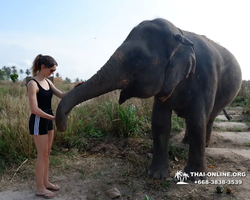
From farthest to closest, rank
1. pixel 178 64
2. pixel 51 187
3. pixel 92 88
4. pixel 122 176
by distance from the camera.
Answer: pixel 122 176, pixel 51 187, pixel 178 64, pixel 92 88

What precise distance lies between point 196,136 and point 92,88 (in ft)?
4.78

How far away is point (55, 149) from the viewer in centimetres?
378

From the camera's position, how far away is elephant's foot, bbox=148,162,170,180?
2.94 metres

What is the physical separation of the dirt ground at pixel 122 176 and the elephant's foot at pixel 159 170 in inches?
3.2

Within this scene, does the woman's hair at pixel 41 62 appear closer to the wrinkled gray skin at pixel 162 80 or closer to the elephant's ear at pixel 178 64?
the wrinkled gray skin at pixel 162 80

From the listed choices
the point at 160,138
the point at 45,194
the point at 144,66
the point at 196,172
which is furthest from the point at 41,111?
the point at 196,172

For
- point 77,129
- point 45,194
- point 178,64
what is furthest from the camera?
point 77,129

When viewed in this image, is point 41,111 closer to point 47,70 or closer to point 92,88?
point 47,70

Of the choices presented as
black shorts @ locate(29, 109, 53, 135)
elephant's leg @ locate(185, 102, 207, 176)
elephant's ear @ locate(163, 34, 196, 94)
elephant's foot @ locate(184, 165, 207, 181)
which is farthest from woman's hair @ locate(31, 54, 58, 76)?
elephant's foot @ locate(184, 165, 207, 181)

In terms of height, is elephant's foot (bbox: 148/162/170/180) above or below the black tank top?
below

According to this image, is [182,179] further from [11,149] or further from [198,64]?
[11,149]

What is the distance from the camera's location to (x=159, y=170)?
298 cm

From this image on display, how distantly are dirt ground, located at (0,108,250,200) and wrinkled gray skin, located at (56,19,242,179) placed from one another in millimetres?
275

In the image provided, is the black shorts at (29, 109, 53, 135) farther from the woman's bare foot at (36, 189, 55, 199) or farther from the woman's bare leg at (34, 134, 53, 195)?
the woman's bare foot at (36, 189, 55, 199)
